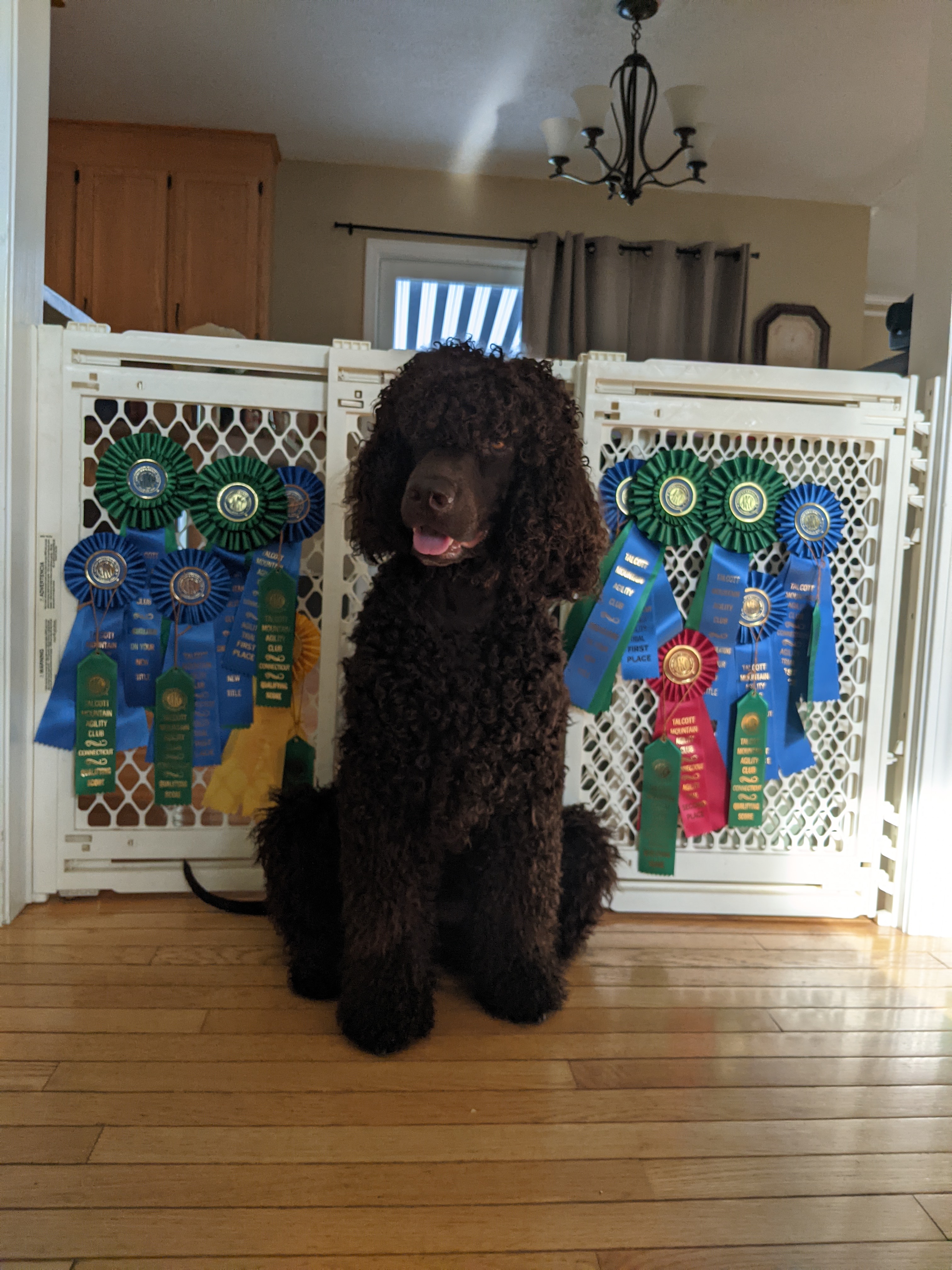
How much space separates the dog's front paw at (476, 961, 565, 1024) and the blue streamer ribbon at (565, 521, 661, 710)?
0.54 meters

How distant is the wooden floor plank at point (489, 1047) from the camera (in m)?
1.22

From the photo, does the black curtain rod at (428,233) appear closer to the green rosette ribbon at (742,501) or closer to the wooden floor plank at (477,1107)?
the green rosette ribbon at (742,501)

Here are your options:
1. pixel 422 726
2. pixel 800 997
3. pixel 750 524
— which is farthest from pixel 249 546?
pixel 800 997

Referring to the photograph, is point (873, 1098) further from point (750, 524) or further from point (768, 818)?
point (750, 524)

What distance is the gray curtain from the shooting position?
4.76 m

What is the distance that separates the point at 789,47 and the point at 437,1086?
3.86 meters

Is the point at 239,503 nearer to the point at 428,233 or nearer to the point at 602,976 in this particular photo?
the point at 602,976

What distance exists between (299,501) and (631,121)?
2.35 metres

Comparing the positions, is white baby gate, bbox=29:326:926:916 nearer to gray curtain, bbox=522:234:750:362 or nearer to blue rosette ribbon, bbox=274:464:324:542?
blue rosette ribbon, bbox=274:464:324:542

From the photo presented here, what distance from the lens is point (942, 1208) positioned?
99 cm

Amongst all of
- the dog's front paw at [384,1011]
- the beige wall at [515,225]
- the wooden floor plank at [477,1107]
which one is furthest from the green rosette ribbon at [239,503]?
the beige wall at [515,225]

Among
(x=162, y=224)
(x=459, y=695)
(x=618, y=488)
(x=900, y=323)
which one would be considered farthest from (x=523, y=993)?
(x=162, y=224)

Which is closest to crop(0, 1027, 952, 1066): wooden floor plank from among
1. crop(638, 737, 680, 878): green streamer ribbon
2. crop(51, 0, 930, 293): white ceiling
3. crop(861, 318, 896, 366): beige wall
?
crop(638, 737, 680, 878): green streamer ribbon

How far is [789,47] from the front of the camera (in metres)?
3.35
